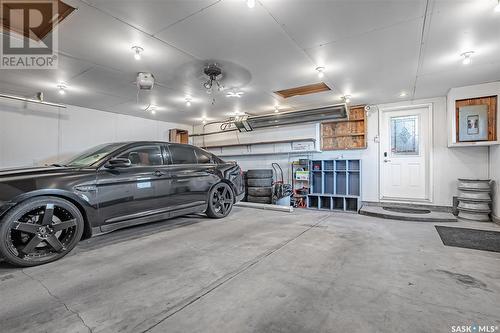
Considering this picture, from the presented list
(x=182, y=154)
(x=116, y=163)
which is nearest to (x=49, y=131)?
(x=182, y=154)

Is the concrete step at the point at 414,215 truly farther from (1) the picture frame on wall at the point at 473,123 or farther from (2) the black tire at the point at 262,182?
(2) the black tire at the point at 262,182

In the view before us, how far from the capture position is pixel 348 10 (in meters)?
2.28

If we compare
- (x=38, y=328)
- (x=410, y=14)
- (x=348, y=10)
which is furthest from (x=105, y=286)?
(x=410, y=14)

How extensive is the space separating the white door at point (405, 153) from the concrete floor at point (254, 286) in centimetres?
253

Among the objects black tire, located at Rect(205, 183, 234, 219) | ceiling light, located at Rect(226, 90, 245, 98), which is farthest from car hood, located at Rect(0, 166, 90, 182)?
ceiling light, located at Rect(226, 90, 245, 98)

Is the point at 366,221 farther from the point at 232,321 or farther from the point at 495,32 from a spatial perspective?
the point at 232,321

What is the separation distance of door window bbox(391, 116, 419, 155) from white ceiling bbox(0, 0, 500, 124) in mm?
635

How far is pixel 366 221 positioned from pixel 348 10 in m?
3.46

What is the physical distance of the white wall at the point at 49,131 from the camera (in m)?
4.71

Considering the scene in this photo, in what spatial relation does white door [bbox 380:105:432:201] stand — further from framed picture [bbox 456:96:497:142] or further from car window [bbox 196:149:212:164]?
car window [bbox 196:149:212:164]

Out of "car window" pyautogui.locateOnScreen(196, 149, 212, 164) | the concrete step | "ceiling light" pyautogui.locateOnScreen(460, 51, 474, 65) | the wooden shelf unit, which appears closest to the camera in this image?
"ceiling light" pyautogui.locateOnScreen(460, 51, 474, 65)

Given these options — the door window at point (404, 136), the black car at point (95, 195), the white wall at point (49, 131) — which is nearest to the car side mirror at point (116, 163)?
the black car at point (95, 195)

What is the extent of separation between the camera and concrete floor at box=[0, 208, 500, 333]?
1401mm

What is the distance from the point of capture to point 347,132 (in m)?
5.95
